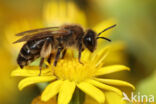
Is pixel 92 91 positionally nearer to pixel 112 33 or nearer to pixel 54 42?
pixel 54 42

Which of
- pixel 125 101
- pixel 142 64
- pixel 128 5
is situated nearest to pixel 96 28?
pixel 128 5

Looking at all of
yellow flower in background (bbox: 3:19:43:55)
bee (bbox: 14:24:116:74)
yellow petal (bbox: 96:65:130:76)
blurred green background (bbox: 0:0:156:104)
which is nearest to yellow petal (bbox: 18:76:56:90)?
bee (bbox: 14:24:116:74)

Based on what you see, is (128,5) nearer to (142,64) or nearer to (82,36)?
(142,64)

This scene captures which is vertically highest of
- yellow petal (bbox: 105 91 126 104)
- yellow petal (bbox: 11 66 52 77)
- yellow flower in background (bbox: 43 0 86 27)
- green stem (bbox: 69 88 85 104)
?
yellow flower in background (bbox: 43 0 86 27)

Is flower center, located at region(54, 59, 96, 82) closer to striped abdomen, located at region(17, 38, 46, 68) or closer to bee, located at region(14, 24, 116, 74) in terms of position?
bee, located at region(14, 24, 116, 74)

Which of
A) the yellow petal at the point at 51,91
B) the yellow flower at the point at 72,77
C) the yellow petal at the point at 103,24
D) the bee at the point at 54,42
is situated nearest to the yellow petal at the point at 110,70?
the yellow flower at the point at 72,77
